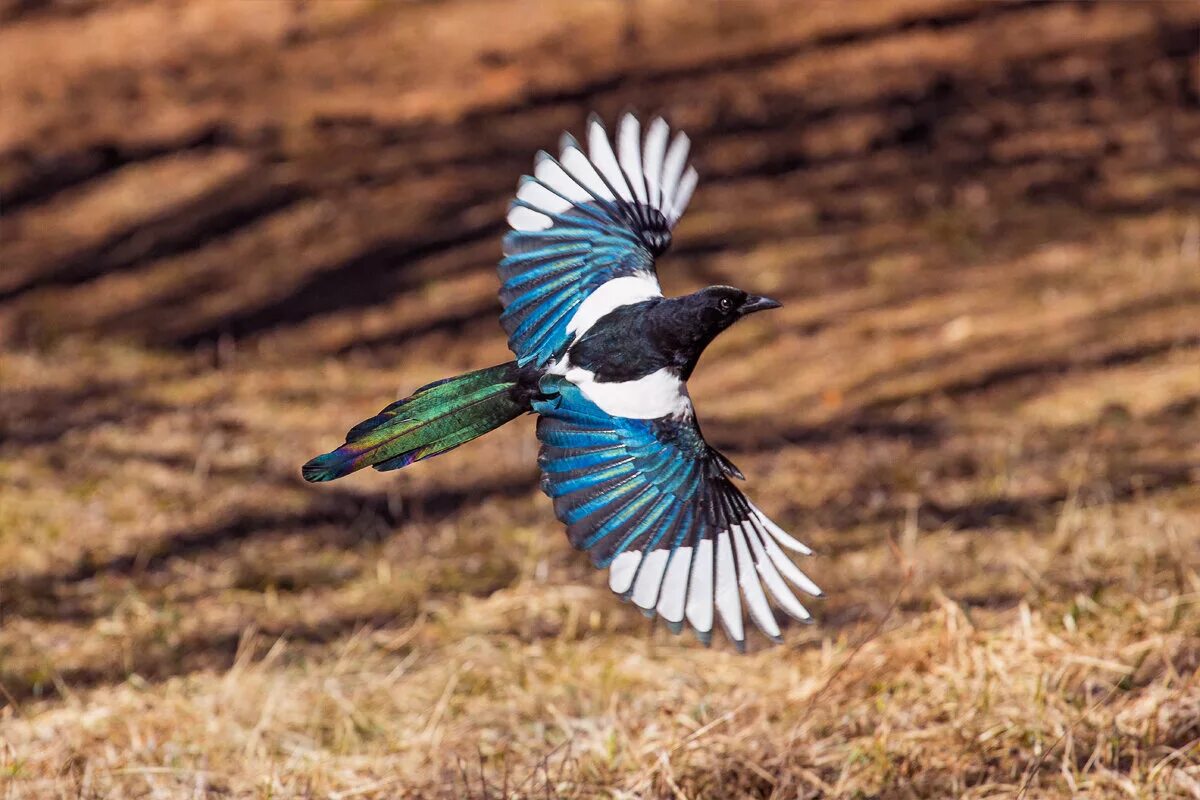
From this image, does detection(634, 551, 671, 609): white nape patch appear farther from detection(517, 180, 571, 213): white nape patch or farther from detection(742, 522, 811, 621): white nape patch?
detection(517, 180, 571, 213): white nape patch

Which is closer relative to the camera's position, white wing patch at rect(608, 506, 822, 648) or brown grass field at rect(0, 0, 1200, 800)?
white wing patch at rect(608, 506, 822, 648)

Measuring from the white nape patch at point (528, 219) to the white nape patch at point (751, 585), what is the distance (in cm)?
73

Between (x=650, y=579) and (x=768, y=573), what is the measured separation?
0.19 meters

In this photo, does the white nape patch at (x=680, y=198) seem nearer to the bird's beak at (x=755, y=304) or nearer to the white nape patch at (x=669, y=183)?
the white nape patch at (x=669, y=183)

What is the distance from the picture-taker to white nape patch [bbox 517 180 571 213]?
3084 millimetres

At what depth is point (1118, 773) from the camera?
9.08 feet

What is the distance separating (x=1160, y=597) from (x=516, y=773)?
152 centimetres

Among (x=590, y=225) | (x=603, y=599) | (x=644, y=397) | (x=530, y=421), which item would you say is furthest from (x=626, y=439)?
(x=530, y=421)

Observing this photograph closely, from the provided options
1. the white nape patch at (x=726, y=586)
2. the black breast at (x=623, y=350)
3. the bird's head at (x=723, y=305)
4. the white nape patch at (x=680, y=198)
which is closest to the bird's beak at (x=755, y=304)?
the bird's head at (x=723, y=305)

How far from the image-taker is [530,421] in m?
5.36

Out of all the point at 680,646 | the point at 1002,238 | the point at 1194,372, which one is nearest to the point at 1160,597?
the point at 680,646

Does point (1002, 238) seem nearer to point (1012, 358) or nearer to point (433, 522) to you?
point (1012, 358)

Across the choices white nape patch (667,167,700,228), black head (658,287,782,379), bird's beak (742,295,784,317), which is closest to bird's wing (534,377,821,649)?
black head (658,287,782,379)

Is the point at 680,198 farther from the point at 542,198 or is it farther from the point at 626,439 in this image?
the point at 626,439
